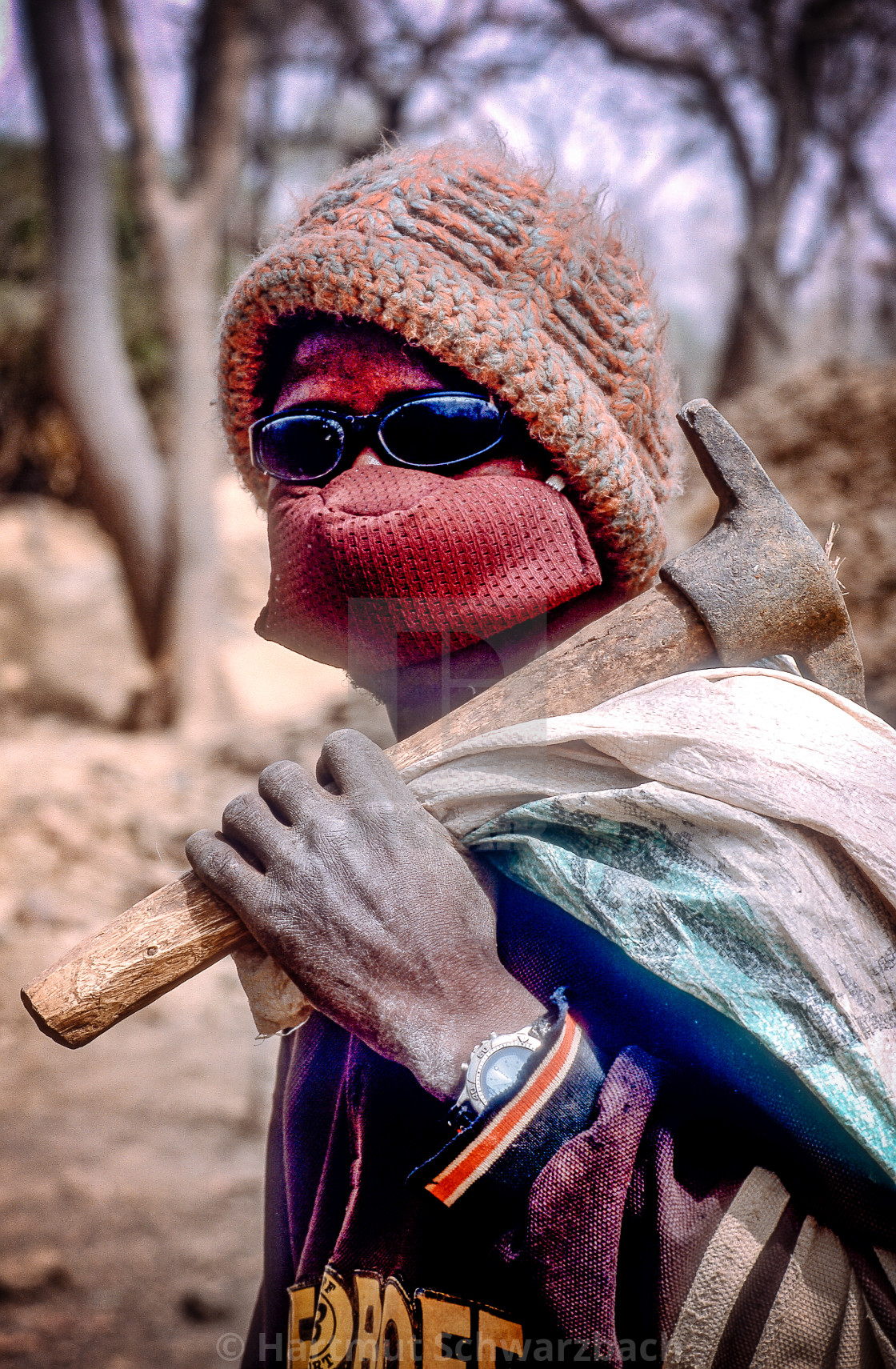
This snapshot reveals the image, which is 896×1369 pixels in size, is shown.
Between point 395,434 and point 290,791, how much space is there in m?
0.57

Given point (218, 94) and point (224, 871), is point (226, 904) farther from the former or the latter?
point (218, 94)

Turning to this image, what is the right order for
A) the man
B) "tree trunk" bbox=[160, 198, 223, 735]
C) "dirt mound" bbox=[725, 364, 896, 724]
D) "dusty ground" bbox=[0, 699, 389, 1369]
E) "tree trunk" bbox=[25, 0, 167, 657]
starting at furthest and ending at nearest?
"tree trunk" bbox=[160, 198, 223, 735], "tree trunk" bbox=[25, 0, 167, 657], "dirt mound" bbox=[725, 364, 896, 724], "dusty ground" bbox=[0, 699, 389, 1369], the man

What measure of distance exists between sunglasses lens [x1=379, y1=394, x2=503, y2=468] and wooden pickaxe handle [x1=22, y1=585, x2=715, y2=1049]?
1.11ft

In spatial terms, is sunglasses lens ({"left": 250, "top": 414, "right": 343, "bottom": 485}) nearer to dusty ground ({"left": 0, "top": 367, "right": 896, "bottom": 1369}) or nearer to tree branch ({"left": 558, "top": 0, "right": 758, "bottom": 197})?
dusty ground ({"left": 0, "top": 367, "right": 896, "bottom": 1369})

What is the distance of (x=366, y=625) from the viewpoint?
1.38 metres

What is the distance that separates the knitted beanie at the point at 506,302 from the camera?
4.54 feet

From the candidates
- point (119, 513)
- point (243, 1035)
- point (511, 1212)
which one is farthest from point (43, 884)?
point (511, 1212)

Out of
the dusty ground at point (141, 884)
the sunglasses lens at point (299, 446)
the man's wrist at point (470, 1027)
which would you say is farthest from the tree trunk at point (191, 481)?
the man's wrist at point (470, 1027)

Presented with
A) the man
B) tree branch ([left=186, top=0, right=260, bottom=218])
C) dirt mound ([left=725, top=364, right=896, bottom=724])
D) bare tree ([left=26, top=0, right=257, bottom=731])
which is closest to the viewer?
the man

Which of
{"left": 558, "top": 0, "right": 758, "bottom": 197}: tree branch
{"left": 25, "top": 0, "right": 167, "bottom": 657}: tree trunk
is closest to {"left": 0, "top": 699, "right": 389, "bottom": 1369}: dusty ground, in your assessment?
{"left": 25, "top": 0, "right": 167, "bottom": 657}: tree trunk

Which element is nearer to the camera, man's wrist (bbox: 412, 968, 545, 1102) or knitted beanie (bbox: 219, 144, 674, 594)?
man's wrist (bbox: 412, 968, 545, 1102)

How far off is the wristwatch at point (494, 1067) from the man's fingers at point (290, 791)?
1.11 feet

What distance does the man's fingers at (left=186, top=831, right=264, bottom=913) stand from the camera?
1.08 metres

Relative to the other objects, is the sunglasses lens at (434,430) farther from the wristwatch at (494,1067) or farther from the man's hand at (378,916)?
the wristwatch at (494,1067)
